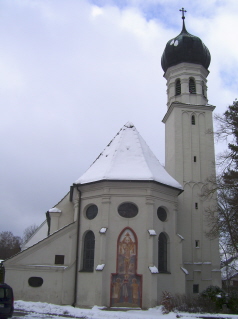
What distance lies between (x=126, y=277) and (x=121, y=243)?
1750 mm

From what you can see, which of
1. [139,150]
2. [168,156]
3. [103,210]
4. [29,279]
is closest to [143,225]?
[103,210]

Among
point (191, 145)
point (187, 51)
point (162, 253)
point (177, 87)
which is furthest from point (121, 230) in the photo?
point (187, 51)

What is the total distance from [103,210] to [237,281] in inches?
1449

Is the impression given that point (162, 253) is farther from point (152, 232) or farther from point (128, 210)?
point (128, 210)

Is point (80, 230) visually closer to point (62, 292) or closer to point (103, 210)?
point (103, 210)

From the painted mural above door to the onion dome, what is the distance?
1511cm

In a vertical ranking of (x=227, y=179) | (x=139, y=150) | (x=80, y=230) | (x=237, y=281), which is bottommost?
(x=237, y=281)

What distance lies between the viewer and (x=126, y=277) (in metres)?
18.0

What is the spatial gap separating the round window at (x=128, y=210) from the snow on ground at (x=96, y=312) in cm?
492

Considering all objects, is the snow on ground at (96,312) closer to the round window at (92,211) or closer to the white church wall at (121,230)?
the white church wall at (121,230)

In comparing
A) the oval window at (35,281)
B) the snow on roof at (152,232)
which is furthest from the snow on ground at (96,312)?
the snow on roof at (152,232)

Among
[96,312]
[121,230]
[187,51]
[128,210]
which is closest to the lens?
[96,312]

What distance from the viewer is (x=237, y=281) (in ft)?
158

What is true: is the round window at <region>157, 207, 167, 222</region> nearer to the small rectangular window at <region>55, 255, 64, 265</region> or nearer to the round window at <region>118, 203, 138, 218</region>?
the round window at <region>118, 203, 138, 218</region>
